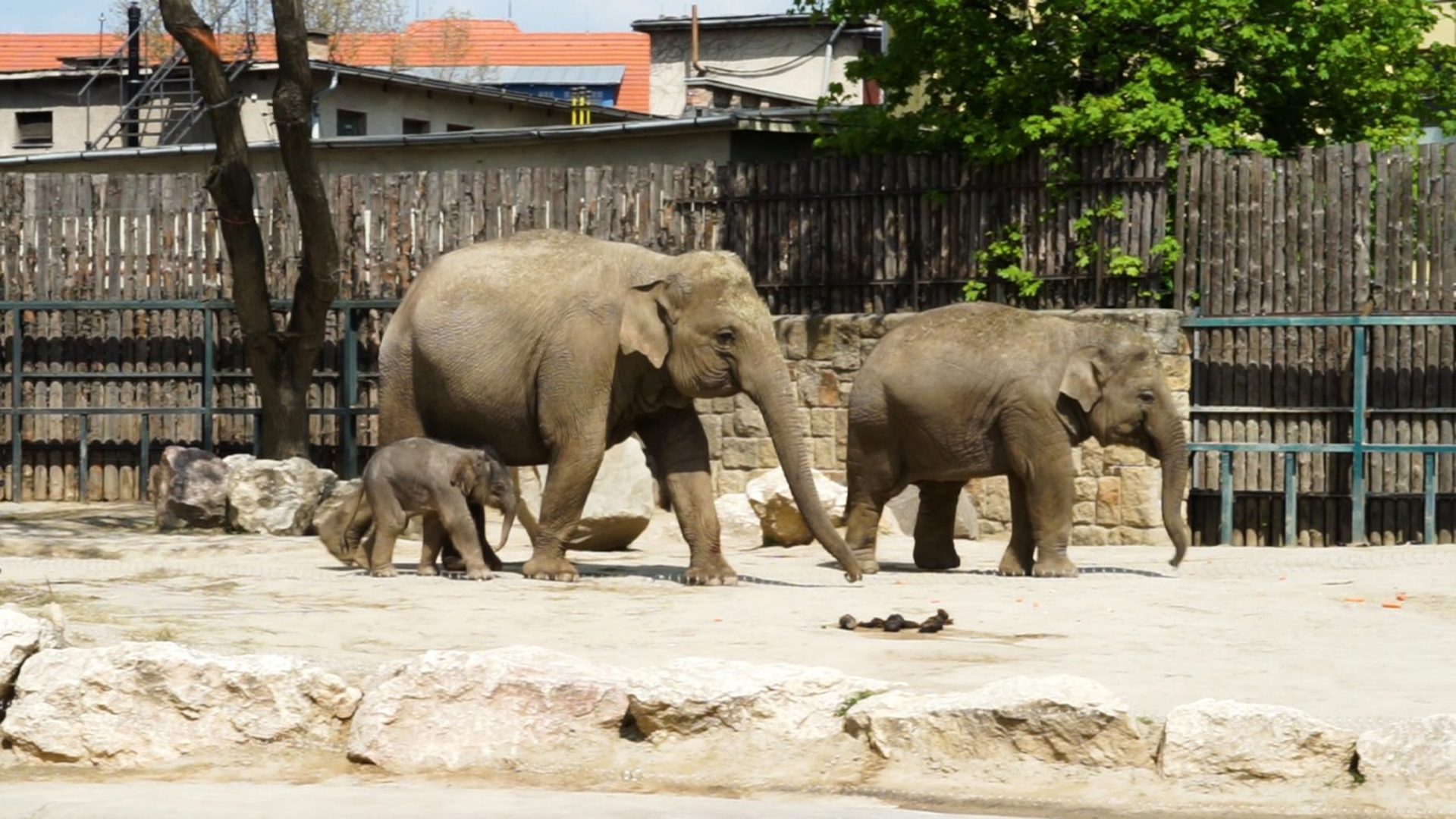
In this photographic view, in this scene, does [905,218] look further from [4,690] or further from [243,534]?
[4,690]

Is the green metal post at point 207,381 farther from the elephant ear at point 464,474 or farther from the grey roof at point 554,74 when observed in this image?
the grey roof at point 554,74

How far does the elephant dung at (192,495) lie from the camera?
722 inches

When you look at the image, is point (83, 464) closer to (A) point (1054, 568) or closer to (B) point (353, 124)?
(A) point (1054, 568)

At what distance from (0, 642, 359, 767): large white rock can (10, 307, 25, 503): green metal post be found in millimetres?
13074

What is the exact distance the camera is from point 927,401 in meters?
14.4

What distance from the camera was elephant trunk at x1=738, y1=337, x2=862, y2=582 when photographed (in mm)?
13023

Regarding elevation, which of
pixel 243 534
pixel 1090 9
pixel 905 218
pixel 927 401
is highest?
pixel 1090 9

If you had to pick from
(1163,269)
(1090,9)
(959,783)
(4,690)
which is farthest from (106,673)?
(1090,9)

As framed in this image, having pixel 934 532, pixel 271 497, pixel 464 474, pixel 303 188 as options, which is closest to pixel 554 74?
pixel 303 188

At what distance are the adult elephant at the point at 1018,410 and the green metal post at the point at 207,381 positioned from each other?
27.4ft

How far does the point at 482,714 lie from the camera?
852 cm

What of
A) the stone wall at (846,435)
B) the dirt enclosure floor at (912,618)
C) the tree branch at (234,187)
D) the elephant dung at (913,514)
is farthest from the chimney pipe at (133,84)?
the dirt enclosure floor at (912,618)

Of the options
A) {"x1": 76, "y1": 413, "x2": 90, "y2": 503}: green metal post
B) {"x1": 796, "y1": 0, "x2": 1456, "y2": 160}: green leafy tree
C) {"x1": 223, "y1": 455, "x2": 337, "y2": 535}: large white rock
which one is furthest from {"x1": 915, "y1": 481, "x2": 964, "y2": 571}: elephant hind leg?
{"x1": 76, "y1": 413, "x2": 90, "y2": 503}: green metal post

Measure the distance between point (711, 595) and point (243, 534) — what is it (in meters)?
6.46
